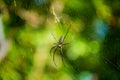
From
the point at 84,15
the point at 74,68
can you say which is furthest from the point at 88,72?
the point at 84,15

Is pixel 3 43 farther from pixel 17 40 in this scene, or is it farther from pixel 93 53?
pixel 93 53

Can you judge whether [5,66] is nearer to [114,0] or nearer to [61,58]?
[61,58]

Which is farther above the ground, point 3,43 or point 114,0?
point 114,0

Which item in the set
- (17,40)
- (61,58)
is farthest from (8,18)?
(61,58)

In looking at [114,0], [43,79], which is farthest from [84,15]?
[43,79]

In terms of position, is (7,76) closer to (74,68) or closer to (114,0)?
(74,68)

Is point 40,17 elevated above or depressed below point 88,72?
above
